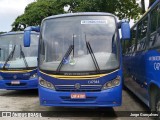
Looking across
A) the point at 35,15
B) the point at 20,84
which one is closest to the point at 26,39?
the point at 20,84

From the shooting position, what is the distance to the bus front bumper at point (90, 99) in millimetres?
8180

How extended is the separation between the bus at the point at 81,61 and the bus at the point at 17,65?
146 inches

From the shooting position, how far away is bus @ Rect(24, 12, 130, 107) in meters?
8.23

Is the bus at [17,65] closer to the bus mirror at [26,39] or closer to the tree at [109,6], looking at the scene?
the bus mirror at [26,39]

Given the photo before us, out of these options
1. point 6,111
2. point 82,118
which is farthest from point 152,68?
point 6,111

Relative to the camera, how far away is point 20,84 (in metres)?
12.6

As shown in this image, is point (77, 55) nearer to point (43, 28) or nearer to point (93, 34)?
point (93, 34)

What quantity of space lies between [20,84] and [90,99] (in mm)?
5032

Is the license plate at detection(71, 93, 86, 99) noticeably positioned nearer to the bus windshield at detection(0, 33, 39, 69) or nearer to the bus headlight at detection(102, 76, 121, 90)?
the bus headlight at detection(102, 76, 121, 90)

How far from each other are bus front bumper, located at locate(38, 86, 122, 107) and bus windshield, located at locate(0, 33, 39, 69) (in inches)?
175

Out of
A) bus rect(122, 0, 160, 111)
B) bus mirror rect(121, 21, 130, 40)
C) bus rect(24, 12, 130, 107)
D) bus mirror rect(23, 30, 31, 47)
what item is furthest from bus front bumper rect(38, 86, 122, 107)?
bus mirror rect(23, 30, 31, 47)

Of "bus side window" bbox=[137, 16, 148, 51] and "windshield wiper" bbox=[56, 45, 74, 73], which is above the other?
"bus side window" bbox=[137, 16, 148, 51]

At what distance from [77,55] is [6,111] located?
269 cm

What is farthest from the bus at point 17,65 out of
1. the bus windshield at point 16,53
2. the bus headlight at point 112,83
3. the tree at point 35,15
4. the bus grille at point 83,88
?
the tree at point 35,15
